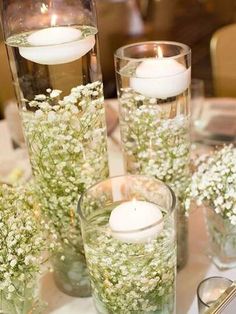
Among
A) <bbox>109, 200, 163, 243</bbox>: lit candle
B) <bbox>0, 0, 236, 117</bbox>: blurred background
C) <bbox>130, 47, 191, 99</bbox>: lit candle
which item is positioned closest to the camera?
<bbox>109, 200, 163, 243</bbox>: lit candle

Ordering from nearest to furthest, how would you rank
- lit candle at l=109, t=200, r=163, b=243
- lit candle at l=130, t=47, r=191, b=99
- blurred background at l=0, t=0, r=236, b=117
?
lit candle at l=109, t=200, r=163, b=243, lit candle at l=130, t=47, r=191, b=99, blurred background at l=0, t=0, r=236, b=117

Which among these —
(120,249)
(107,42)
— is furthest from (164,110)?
(107,42)

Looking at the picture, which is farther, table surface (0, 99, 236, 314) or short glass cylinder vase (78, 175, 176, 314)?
table surface (0, 99, 236, 314)

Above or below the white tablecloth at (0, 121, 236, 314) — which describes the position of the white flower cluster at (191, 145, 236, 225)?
above

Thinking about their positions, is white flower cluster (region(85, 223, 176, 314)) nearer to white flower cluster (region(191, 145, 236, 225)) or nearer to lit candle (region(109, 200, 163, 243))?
lit candle (region(109, 200, 163, 243))

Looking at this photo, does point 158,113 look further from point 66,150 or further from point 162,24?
point 162,24

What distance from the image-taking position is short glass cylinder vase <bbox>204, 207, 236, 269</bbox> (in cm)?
88

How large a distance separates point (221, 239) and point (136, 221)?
241 mm

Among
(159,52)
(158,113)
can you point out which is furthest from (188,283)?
(159,52)

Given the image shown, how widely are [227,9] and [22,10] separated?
4.02 m

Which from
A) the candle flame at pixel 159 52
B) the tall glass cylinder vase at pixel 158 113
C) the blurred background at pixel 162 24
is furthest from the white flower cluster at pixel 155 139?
the blurred background at pixel 162 24

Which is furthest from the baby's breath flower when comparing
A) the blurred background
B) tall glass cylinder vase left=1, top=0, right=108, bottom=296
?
the blurred background

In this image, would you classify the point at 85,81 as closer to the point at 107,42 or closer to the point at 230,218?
the point at 230,218

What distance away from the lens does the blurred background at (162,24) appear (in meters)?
3.58
